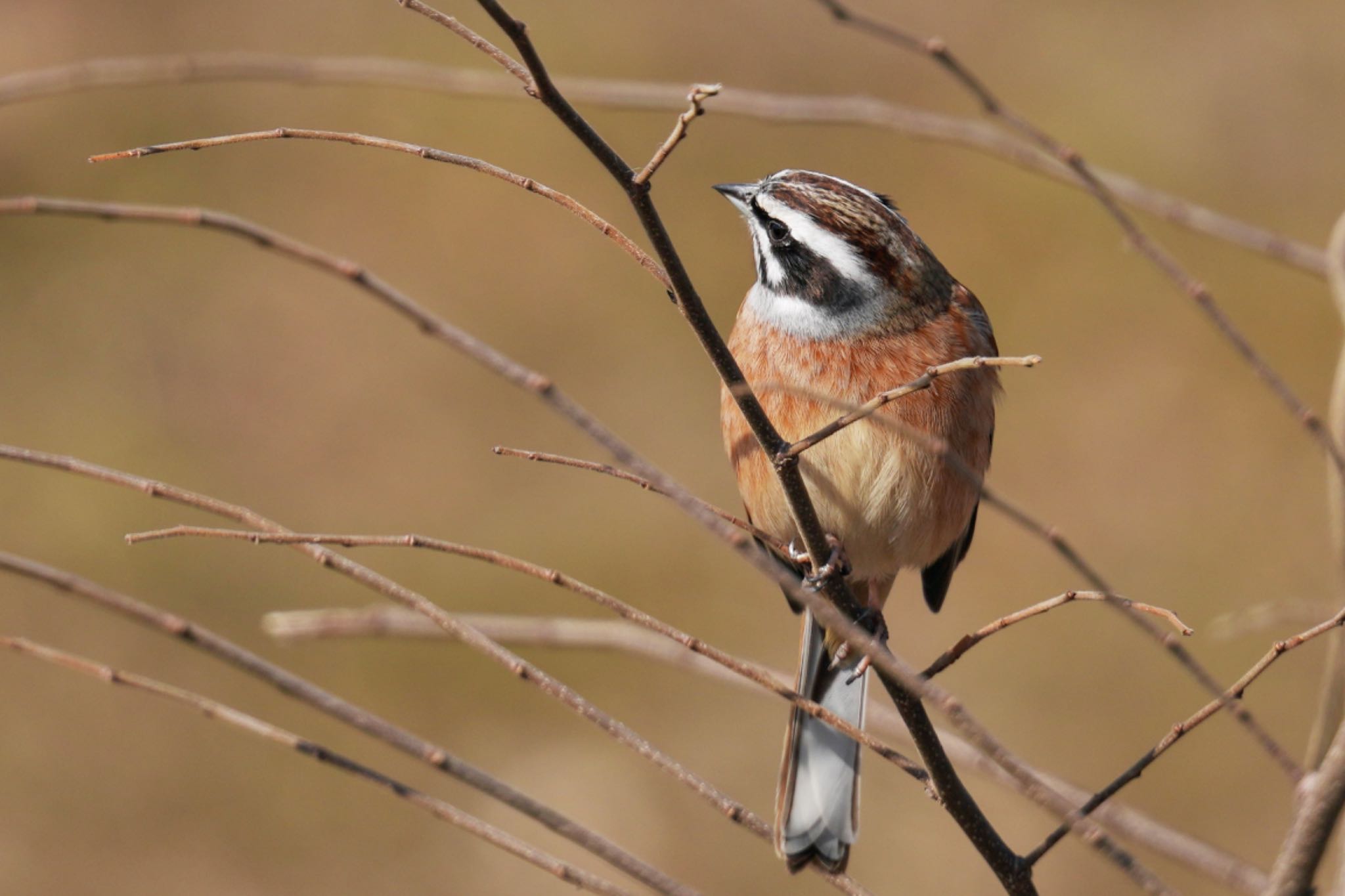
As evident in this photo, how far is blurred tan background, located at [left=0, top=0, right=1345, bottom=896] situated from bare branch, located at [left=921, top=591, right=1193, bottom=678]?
4.52m

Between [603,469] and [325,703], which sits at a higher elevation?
[603,469]

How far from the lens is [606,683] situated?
25.6 feet

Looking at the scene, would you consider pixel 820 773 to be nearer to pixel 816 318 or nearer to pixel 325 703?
pixel 816 318

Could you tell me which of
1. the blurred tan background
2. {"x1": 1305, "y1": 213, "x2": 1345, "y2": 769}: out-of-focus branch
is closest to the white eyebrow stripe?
{"x1": 1305, "y1": 213, "x2": 1345, "y2": 769}: out-of-focus branch

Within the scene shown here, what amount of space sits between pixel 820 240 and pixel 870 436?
52 centimetres

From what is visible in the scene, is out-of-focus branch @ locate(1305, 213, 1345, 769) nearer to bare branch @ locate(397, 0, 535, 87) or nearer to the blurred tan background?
bare branch @ locate(397, 0, 535, 87)

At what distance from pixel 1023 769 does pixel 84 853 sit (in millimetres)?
6620

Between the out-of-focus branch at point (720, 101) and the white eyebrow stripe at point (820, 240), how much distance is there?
453 mm

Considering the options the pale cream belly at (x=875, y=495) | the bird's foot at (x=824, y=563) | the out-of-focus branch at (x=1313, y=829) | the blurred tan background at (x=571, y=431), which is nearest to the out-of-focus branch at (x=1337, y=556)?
Answer: the out-of-focus branch at (x=1313, y=829)

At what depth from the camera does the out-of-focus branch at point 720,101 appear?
2.64 meters

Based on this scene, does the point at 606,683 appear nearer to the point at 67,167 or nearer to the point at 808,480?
the point at 808,480

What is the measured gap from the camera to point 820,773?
3.52 metres

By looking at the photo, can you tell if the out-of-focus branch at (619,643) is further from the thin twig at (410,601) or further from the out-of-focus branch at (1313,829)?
the out-of-focus branch at (1313,829)

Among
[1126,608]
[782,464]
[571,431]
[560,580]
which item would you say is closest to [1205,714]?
[1126,608]
